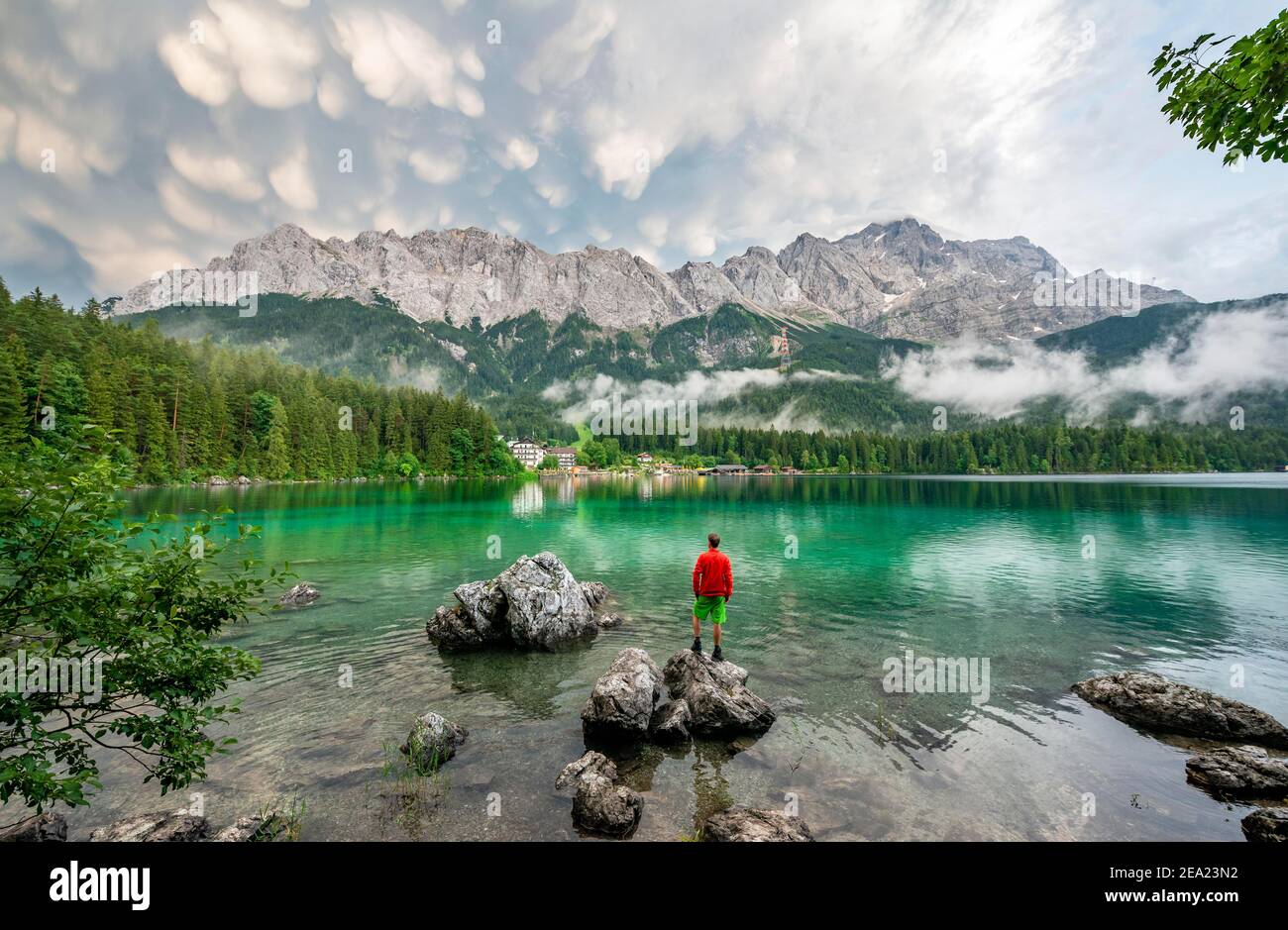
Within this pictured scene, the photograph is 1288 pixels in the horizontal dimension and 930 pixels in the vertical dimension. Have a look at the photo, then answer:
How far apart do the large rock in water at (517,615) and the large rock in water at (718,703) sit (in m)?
6.86

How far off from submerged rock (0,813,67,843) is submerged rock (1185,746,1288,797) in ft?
74.8

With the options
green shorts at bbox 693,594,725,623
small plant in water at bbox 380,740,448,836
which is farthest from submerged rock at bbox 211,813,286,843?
green shorts at bbox 693,594,725,623

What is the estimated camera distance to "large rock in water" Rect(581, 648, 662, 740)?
13531 millimetres

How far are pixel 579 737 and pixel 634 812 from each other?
379cm

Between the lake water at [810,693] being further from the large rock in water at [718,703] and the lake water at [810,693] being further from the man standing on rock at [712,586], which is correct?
the man standing on rock at [712,586]

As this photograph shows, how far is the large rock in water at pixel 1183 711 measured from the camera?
1374 centimetres

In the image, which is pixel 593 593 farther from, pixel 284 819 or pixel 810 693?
pixel 284 819

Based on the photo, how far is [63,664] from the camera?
20.9 feet

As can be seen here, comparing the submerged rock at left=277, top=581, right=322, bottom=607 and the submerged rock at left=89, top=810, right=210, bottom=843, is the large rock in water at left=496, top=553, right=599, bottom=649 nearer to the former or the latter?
the submerged rock at left=89, top=810, right=210, bottom=843

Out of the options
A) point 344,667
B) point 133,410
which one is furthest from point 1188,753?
point 133,410

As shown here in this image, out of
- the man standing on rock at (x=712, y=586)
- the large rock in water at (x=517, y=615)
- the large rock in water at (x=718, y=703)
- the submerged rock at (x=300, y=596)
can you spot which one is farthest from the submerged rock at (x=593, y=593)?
the submerged rock at (x=300, y=596)

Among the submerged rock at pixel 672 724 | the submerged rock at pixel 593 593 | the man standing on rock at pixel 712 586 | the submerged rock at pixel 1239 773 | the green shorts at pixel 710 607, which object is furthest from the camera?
the submerged rock at pixel 593 593
